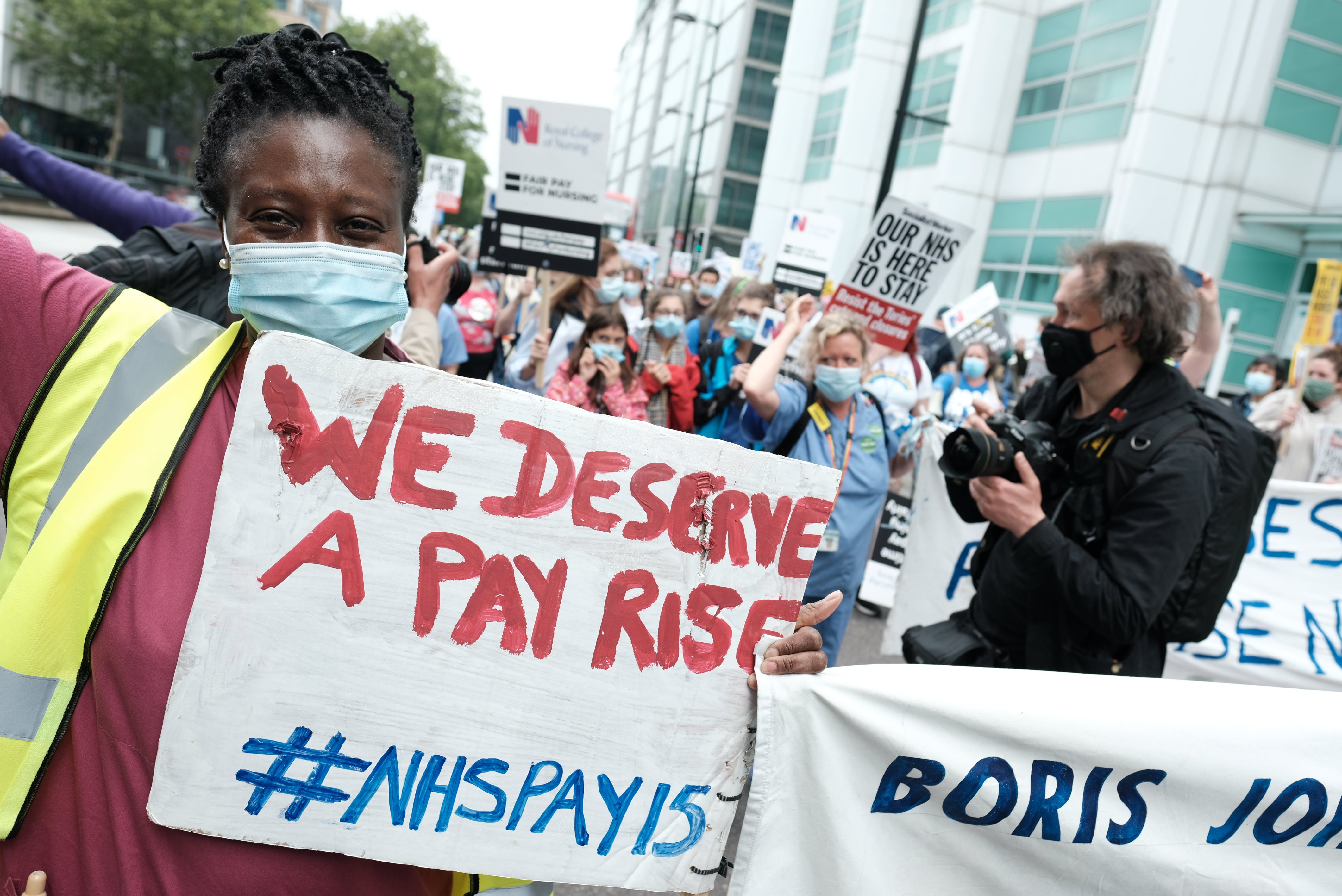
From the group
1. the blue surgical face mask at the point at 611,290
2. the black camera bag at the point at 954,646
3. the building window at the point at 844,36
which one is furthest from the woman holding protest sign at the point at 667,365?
the building window at the point at 844,36

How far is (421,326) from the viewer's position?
3.53 meters

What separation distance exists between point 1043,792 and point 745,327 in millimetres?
5423

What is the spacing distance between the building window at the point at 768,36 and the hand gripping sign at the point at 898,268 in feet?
147

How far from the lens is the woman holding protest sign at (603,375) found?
4.44 metres

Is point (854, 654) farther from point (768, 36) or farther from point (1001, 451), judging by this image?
point (768, 36)

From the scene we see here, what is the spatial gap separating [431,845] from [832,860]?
2.41ft

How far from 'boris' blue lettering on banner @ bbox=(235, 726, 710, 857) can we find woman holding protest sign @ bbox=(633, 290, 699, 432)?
8.51 ft

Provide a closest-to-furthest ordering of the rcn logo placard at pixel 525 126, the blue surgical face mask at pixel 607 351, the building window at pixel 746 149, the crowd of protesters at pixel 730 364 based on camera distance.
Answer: the crowd of protesters at pixel 730 364 < the blue surgical face mask at pixel 607 351 < the rcn logo placard at pixel 525 126 < the building window at pixel 746 149

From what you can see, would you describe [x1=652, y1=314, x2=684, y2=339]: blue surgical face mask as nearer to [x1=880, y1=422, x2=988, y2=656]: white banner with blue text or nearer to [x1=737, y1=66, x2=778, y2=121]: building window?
[x1=880, y1=422, x2=988, y2=656]: white banner with blue text

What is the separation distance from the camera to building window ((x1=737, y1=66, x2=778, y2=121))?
151ft

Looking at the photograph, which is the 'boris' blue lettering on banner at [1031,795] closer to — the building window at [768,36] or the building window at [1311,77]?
the building window at [1311,77]

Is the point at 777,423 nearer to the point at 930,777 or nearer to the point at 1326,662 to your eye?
the point at 930,777

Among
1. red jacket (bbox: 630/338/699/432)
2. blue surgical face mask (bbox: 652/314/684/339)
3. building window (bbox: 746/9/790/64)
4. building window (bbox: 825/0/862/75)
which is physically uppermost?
building window (bbox: 746/9/790/64)

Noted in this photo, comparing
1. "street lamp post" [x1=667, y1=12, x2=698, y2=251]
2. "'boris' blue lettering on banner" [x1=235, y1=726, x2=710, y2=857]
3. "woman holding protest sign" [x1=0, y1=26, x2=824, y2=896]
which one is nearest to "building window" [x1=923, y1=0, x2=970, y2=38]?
"street lamp post" [x1=667, y1=12, x2=698, y2=251]
